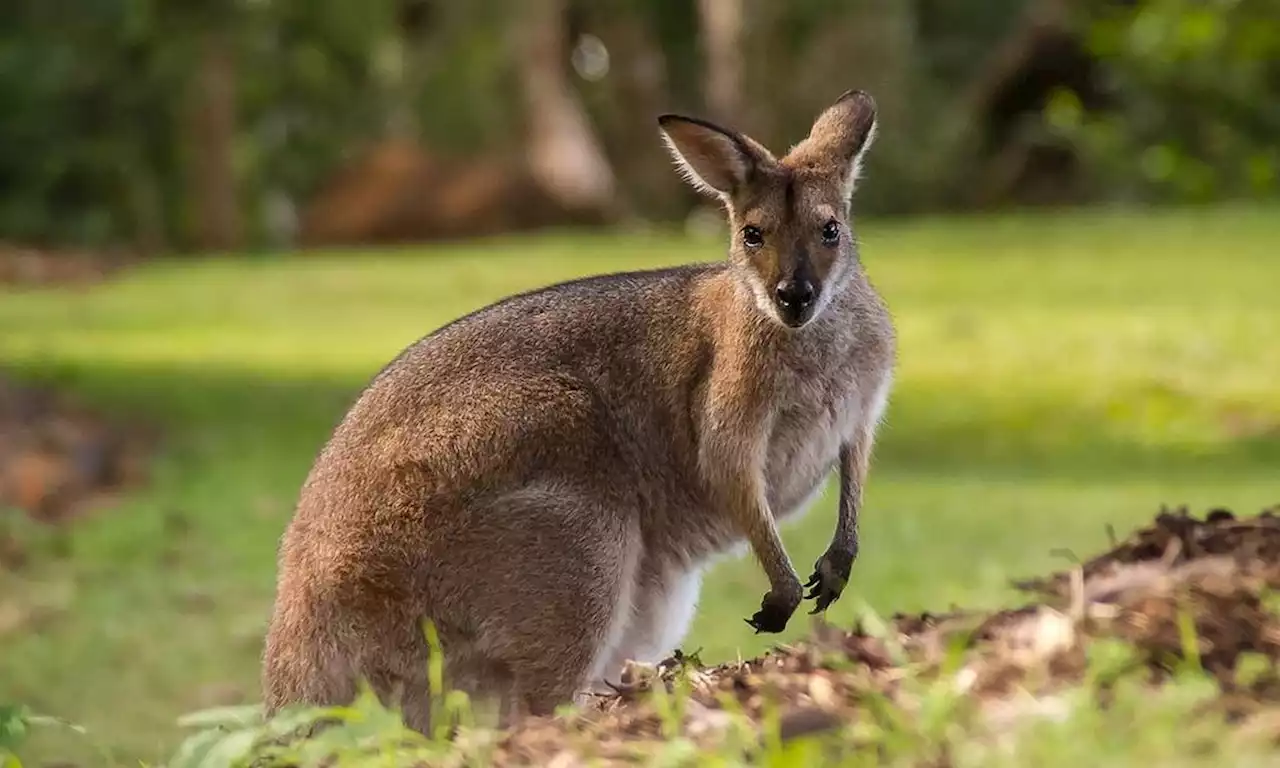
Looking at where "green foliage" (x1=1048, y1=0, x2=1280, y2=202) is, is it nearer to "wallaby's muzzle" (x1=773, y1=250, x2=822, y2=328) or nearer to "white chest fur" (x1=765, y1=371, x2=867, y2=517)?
"white chest fur" (x1=765, y1=371, x2=867, y2=517)

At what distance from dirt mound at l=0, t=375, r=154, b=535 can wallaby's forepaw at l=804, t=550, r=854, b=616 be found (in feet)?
20.3

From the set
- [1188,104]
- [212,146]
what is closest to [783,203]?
[1188,104]

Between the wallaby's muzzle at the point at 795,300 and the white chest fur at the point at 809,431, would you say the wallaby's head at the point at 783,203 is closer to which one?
the wallaby's muzzle at the point at 795,300

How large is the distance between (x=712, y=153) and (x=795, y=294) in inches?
13.3

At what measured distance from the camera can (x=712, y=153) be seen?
14.0ft

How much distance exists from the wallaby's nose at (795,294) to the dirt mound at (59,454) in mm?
6285

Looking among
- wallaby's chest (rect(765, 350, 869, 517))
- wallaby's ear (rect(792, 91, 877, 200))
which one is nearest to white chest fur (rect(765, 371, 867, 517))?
wallaby's chest (rect(765, 350, 869, 517))

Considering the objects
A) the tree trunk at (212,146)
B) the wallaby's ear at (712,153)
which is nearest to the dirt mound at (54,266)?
the tree trunk at (212,146)

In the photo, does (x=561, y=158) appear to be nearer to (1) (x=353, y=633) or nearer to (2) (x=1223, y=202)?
(2) (x=1223, y=202)

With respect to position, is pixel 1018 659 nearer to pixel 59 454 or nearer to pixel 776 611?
pixel 776 611

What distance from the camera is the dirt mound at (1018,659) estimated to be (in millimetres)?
3117

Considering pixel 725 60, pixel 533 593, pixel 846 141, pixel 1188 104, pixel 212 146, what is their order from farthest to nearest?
pixel 212 146 → pixel 1188 104 → pixel 725 60 → pixel 846 141 → pixel 533 593

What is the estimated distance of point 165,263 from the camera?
21.1 metres

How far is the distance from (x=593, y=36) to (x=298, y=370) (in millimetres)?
16817
